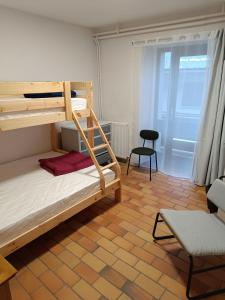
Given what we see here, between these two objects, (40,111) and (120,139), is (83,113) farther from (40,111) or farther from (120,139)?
(120,139)

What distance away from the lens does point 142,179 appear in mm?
3547

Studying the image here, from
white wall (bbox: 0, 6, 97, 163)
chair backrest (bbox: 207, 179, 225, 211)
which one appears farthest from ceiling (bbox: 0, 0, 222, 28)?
chair backrest (bbox: 207, 179, 225, 211)

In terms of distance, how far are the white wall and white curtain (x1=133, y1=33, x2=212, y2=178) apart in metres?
1.01

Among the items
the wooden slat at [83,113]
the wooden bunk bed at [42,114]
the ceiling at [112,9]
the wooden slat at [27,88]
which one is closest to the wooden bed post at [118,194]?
the wooden bunk bed at [42,114]

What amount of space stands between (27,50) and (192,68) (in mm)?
2297

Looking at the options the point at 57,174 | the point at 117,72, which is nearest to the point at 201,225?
the point at 57,174

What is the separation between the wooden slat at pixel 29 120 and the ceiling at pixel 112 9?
130cm

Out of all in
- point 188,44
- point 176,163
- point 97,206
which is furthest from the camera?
point 176,163

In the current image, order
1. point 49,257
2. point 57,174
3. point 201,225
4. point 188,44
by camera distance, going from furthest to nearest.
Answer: point 188,44
point 57,174
point 49,257
point 201,225

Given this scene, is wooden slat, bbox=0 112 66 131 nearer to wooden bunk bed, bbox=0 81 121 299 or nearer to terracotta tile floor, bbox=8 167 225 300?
wooden bunk bed, bbox=0 81 121 299

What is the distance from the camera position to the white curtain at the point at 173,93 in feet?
10.0

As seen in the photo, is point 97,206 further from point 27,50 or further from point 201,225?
point 27,50

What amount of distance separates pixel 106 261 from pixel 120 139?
2392 mm

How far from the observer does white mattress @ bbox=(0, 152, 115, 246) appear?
1803mm
